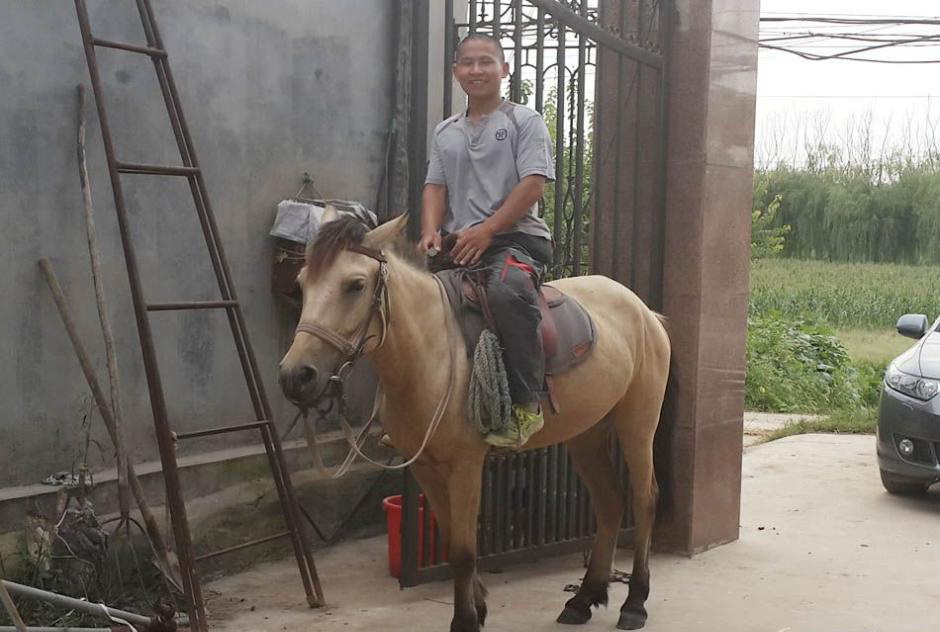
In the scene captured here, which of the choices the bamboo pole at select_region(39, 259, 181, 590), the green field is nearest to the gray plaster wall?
the bamboo pole at select_region(39, 259, 181, 590)

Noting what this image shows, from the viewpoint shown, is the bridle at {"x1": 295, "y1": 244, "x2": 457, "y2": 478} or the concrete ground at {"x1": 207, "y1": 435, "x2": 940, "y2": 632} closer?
the bridle at {"x1": 295, "y1": 244, "x2": 457, "y2": 478}

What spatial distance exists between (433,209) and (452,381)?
0.84 metres

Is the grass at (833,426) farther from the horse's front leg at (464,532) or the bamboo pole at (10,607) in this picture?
the bamboo pole at (10,607)

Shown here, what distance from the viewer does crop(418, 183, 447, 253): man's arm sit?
4906 millimetres

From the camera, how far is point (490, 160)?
489 cm

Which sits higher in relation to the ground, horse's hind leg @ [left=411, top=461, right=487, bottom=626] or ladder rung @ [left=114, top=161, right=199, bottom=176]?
ladder rung @ [left=114, top=161, right=199, bottom=176]

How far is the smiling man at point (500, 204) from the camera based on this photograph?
15.2ft

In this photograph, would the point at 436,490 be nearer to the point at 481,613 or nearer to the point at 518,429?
the point at 518,429

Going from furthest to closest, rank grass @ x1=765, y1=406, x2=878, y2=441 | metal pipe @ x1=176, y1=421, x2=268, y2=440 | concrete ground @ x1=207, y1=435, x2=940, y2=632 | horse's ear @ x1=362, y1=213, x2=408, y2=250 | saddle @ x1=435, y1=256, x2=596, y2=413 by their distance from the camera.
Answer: grass @ x1=765, y1=406, x2=878, y2=441 < concrete ground @ x1=207, y1=435, x2=940, y2=632 < metal pipe @ x1=176, y1=421, x2=268, y2=440 < saddle @ x1=435, y1=256, x2=596, y2=413 < horse's ear @ x1=362, y1=213, x2=408, y2=250

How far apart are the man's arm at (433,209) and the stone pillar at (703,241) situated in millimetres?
2153

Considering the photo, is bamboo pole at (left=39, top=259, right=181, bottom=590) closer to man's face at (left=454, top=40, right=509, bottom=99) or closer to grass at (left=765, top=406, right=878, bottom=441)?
man's face at (left=454, top=40, right=509, bottom=99)

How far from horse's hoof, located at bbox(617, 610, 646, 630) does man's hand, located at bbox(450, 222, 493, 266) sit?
189cm

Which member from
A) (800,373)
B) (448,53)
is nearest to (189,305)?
(448,53)

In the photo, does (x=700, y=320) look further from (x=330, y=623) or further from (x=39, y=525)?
(x=39, y=525)
